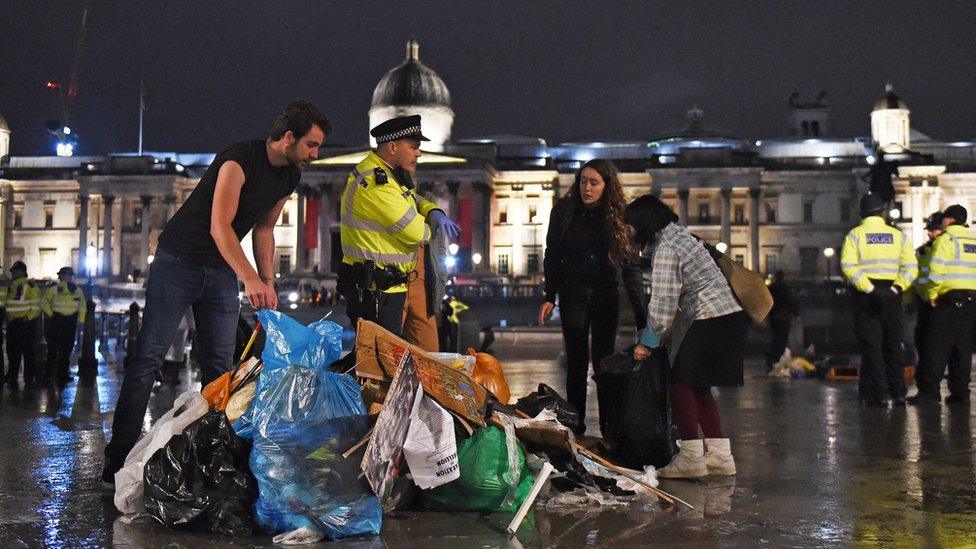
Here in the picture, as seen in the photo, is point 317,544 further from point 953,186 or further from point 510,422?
point 953,186

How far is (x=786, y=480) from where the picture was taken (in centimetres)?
647

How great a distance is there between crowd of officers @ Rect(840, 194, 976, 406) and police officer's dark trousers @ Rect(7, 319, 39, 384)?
1082 cm

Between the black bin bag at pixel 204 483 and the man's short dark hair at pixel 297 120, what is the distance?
68.8 inches

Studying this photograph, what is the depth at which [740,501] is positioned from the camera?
19.0ft

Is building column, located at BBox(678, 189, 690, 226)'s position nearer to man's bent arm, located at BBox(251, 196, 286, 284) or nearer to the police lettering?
the police lettering

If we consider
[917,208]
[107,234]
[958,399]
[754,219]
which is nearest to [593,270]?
[958,399]

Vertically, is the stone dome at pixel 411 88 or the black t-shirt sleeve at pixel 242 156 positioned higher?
the stone dome at pixel 411 88

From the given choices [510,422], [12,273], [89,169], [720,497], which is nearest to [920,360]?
[720,497]

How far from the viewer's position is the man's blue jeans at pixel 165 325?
19.8ft

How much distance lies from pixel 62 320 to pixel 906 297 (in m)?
11.4

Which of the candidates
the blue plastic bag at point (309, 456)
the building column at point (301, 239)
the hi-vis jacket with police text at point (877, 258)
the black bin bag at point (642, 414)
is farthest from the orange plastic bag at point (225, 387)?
the building column at point (301, 239)

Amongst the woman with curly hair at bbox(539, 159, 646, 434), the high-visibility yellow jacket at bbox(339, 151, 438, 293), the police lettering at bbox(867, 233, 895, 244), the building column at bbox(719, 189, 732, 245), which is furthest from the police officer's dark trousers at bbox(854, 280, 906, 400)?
the building column at bbox(719, 189, 732, 245)

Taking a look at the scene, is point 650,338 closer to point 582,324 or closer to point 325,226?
point 582,324

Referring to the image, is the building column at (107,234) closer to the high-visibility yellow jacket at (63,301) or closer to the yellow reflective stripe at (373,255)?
the high-visibility yellow jacket at (63,301)
